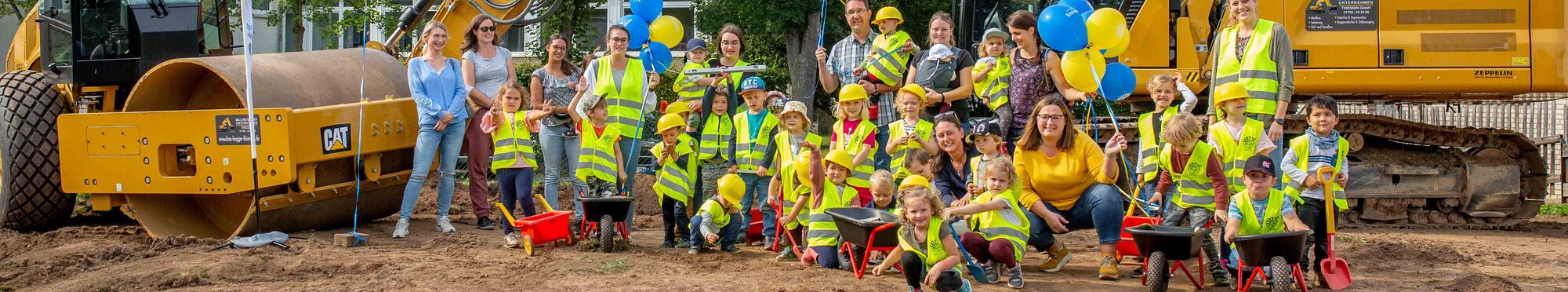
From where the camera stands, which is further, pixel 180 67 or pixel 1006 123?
pixel 180 67

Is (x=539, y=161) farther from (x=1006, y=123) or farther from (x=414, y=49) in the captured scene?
(x=1006, y=123)

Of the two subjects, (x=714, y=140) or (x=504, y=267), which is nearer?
(x=504, y=267)

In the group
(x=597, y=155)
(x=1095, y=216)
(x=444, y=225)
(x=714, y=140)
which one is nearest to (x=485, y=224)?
(x=444, y=225)

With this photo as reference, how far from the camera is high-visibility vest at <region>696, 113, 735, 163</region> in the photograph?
355 inches

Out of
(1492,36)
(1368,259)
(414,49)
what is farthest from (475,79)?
(1492,36)

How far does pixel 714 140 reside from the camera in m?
9.02

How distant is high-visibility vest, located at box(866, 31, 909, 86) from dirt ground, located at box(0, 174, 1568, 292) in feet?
4.39

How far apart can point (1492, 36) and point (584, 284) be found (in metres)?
7.45

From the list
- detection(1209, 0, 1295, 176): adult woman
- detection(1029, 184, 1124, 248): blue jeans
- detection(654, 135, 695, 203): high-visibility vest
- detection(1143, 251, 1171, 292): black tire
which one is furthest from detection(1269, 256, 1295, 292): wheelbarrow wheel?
detection(654, 135, 695, 203): high-visibility vest

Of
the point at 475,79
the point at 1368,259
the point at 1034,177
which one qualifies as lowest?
the point at 1368,259

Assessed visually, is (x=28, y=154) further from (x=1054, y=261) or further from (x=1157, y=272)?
(x=1157, y=272)

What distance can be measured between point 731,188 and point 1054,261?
1945 mm

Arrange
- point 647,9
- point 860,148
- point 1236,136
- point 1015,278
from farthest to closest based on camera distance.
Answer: point 647,9
point 860,148
point 1236,136
point 1015,278

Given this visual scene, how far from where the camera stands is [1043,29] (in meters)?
7.90
